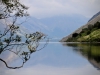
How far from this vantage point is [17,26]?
54.4 ft

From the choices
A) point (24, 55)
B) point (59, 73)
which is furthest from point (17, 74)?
point (24, 55)

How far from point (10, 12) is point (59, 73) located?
88.1ft

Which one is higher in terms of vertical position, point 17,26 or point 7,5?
point 7,5

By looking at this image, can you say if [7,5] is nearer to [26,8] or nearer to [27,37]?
[26,8]

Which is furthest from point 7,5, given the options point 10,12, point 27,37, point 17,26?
point 27,37

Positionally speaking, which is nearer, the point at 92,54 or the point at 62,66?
the point at 62,66

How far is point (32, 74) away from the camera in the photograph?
40.7m

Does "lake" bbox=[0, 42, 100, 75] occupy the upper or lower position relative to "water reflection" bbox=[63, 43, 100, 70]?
lower

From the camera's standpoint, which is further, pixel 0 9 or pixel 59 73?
pixel 59 73

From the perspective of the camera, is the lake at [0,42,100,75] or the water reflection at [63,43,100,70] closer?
the lake at [0,42,100,75]

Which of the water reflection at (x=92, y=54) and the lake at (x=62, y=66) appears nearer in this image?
the lake at (x=62, y=66)

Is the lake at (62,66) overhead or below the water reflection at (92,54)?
below

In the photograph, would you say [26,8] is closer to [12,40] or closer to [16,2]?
[16,2]

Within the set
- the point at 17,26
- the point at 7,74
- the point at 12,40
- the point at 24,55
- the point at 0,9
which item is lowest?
the point at 7,74
